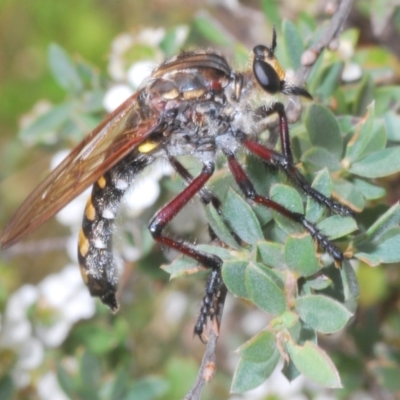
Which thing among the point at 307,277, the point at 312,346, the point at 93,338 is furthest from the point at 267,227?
the point at 93,338

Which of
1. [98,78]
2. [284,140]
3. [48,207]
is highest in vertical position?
[98,78]

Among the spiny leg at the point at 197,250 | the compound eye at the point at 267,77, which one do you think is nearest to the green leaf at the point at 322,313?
the spiny leg at the point at 197,250

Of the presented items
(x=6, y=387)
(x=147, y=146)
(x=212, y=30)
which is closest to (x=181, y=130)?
(x=147, y=146)

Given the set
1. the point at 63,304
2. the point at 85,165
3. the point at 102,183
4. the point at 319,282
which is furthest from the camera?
the point at 63,304

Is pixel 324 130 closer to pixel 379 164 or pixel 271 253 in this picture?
pixel 379 164

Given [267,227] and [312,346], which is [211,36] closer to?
[267,227]

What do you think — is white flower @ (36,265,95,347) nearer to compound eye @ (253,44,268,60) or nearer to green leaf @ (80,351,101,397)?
green leaf @ (80,351,101,397)
